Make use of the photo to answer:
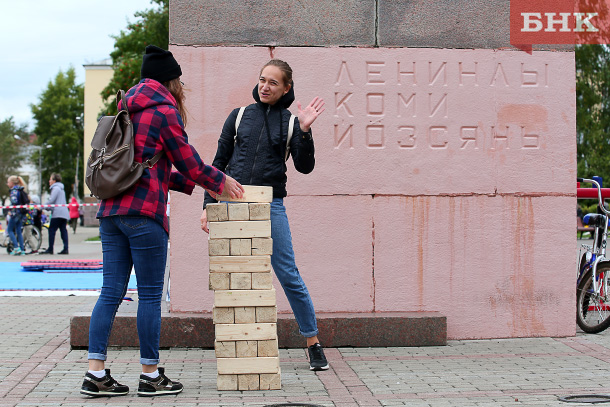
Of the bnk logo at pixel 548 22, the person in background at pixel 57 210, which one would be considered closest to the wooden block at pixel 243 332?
the bnk logo at pixel 548 22

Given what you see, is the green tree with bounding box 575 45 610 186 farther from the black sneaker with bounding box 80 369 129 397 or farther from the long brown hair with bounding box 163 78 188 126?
the black sneaker with bounding box 80 369 129 397

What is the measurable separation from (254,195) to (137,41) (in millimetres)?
28971

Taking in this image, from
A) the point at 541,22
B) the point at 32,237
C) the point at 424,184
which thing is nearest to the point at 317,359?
the point at 424,184

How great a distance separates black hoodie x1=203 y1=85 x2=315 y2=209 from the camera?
5.27 meters

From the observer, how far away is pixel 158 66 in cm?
485

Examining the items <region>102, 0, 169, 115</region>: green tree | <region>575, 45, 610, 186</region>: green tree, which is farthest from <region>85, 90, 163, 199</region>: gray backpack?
<region>575, 45, 610, 186</region>: green tree

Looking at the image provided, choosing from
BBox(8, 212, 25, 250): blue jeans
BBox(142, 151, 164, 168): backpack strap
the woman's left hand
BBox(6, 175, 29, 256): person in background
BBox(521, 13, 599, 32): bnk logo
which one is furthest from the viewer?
BBox(8, 212, 25, 250): blue jeans

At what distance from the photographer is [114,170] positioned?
14.9ft

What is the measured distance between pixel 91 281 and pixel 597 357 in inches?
336

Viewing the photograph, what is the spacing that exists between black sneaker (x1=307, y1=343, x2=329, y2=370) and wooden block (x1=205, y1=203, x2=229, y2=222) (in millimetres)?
1203

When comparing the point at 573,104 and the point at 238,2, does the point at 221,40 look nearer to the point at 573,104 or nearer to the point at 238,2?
the point at 238,2

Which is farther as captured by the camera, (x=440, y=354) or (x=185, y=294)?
(x=185, y=294)

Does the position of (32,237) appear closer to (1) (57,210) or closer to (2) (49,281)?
(1) (57,210)

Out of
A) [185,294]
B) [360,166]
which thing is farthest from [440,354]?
[185,294]
